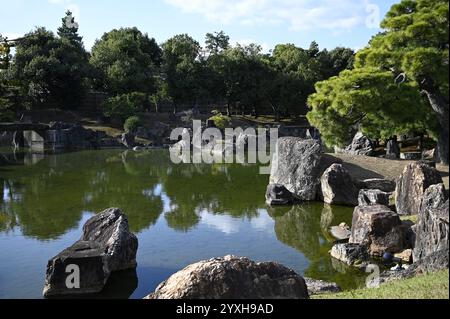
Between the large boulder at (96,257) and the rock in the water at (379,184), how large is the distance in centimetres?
1355

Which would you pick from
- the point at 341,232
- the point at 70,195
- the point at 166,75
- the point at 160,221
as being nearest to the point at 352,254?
the point at 341,232

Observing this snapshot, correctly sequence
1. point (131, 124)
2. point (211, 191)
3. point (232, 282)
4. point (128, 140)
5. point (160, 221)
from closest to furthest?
point (232, 282), point (160, 221), point (211, 191), point (128, 140), point (131, 124)

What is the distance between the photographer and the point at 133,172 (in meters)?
35.2

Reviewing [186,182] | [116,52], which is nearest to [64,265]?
[186,182]

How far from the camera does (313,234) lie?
60.1 feet

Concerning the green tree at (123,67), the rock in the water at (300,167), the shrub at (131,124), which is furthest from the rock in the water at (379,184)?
the green tree at (123,67)

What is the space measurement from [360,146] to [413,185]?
18186mm

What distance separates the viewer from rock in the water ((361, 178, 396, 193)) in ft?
77.5

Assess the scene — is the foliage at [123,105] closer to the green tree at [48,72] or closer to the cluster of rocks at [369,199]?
the green tree at [48,72]

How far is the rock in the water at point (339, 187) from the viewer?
74.6 ft

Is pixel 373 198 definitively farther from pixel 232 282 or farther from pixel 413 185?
pixel 232 282

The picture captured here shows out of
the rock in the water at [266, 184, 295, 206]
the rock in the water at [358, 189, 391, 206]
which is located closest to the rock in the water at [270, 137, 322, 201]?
the rock in the water at [266, 184, 295, 206]

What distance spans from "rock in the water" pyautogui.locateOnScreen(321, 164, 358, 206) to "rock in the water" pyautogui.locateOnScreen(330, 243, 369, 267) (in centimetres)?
785
